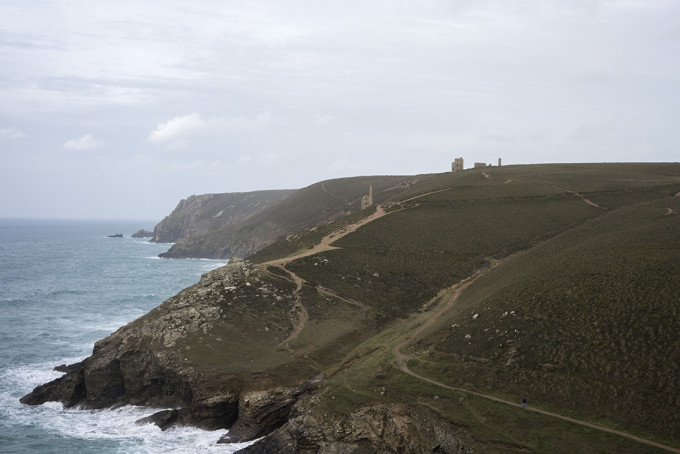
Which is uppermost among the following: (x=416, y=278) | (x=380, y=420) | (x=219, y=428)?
(x=416, y=278)

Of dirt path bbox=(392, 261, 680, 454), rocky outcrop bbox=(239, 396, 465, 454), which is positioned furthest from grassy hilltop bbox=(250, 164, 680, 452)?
rocky outcrop bbox=(239, 396, 465, 454)

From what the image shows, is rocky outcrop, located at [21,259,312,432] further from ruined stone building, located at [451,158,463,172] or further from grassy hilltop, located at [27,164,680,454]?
ruined stone building, located at [451,158,463,172]

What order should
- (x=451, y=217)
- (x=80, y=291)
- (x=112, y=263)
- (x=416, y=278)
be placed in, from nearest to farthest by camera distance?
(x=416, y=278), (x=451, y=217), (x=80, y=291), (x=112, y=263)

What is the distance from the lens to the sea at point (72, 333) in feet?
114

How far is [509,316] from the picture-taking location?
117 feet

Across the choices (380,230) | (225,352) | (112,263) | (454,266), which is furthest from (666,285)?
(112,263)

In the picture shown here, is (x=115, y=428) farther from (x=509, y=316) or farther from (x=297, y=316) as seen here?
(x=509, y=316)

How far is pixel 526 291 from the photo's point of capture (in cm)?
3844

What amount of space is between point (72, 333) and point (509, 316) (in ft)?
166

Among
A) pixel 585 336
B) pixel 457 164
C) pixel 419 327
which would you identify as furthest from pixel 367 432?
pixel 457 164

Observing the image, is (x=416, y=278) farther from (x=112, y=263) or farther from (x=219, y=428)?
(x=112, y=263)

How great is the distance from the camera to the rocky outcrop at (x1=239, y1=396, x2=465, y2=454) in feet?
86.7

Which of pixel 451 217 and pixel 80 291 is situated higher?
pixel 451 217

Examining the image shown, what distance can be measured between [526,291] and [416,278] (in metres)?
17.5
